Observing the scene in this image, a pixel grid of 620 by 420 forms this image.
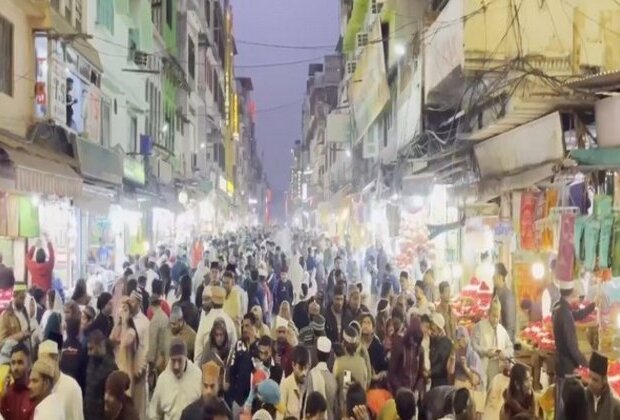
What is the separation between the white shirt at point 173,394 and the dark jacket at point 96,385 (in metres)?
0.48

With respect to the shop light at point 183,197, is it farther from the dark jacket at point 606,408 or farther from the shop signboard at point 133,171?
the dark jacket at point 606,408

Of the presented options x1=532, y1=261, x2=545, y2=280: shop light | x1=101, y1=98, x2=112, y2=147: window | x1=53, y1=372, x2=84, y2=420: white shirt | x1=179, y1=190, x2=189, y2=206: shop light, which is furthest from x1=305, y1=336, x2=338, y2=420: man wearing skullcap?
x1=179, y1=190, x2=189, y2=206: shop light

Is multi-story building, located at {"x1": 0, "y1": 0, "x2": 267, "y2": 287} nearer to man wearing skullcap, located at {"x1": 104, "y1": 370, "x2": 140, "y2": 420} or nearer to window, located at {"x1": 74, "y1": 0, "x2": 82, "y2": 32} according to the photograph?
window, located at {"x1": 74, "y1": 0, "x2": 82, "y2": 32}

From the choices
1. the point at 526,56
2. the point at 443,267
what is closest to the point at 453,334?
the point at 526,56

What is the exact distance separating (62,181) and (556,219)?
740cm

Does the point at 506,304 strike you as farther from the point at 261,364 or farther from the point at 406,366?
the point at 261,364

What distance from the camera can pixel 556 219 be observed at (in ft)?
34.4

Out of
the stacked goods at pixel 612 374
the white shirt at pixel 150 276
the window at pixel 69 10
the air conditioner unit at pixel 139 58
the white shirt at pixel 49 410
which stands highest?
the air conditioner unit at pixel 139 58

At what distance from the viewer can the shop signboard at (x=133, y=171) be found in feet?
70.9

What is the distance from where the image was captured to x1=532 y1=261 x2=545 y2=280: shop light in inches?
476

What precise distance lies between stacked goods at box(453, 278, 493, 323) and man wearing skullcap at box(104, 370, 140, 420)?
291 inches

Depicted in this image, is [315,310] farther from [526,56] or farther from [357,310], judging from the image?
[526,56]

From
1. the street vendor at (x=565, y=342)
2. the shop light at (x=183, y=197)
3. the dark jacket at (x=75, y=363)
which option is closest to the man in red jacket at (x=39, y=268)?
the dark jacket at (x=75, y=363)

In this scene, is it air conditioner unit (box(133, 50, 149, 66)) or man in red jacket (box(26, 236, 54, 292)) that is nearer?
man in red jacket (box(26, 236, 54, 292))
